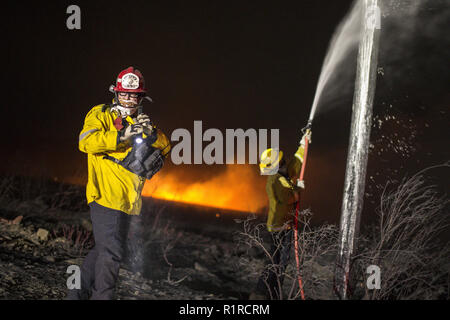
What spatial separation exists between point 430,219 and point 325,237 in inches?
60.3

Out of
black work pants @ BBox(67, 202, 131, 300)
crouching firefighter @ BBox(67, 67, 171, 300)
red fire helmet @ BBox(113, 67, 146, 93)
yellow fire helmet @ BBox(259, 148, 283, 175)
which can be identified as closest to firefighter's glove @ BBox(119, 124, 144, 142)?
crouching firefighter @ BBox(67, 67, 171, 300)

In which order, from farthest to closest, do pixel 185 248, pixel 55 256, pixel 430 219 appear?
pixel 185 248 < pixel 55 256 < pixel 430 219

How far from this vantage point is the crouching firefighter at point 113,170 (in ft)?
11.7

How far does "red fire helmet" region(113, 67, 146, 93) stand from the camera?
405 centimetres

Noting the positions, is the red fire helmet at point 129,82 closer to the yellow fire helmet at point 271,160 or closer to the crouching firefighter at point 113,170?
the crouching firefighter at point 113,170

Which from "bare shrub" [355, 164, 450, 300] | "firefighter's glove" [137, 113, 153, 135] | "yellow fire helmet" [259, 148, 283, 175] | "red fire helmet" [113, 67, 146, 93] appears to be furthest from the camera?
"yellow fire helmet" [259, 148, 283, 175]

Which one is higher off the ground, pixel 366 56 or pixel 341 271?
pixel 366 56

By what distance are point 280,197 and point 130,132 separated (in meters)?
3.26

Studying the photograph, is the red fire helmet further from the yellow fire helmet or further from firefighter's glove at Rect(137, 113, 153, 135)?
the yellow fire helmet

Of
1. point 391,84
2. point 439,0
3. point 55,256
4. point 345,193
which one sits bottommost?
point 55,256

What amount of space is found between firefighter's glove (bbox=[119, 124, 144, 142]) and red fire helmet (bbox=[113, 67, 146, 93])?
0.62 metres

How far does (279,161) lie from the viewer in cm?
622
